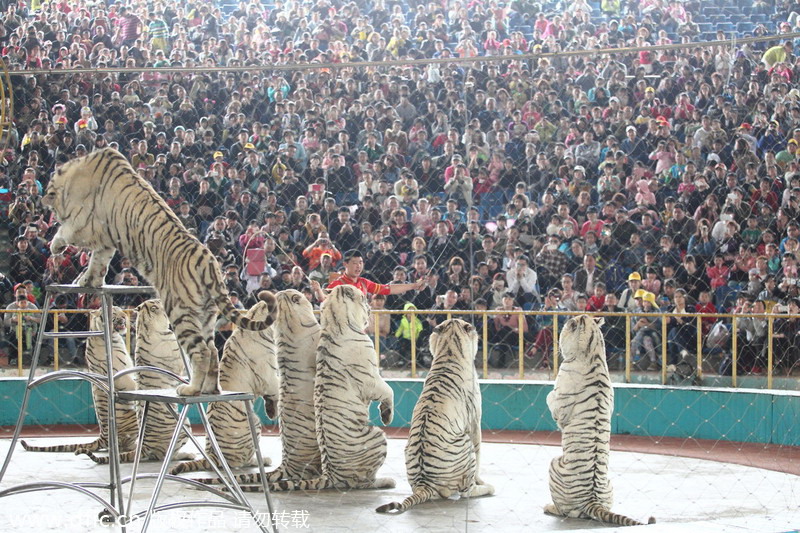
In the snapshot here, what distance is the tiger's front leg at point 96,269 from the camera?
4.18m

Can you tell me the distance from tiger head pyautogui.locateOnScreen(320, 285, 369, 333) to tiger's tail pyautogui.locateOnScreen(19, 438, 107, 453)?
6.45ft

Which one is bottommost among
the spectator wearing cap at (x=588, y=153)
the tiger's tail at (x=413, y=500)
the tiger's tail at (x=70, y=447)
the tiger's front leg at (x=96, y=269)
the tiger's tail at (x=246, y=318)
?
the tiger's tail at (x=70, y=447)

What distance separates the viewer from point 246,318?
3.89m

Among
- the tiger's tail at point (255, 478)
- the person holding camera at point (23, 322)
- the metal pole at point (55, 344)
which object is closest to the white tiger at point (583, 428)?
the tiger's tail at point (255, 478)

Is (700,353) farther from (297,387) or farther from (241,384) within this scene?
(241,384)

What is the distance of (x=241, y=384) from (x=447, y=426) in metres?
1.22

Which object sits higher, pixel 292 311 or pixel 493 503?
pixel 292 311

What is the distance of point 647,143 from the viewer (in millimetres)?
7000

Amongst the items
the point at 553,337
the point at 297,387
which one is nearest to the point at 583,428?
the point at 297,387

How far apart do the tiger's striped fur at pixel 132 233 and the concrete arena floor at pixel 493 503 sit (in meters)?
1.05

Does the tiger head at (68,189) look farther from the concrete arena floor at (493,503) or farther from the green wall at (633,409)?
the green wall at (633,409)

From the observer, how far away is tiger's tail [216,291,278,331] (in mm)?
3891

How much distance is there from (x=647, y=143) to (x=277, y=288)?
2655 millimetres

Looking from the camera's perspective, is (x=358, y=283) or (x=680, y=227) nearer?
(x=358, y=283)
